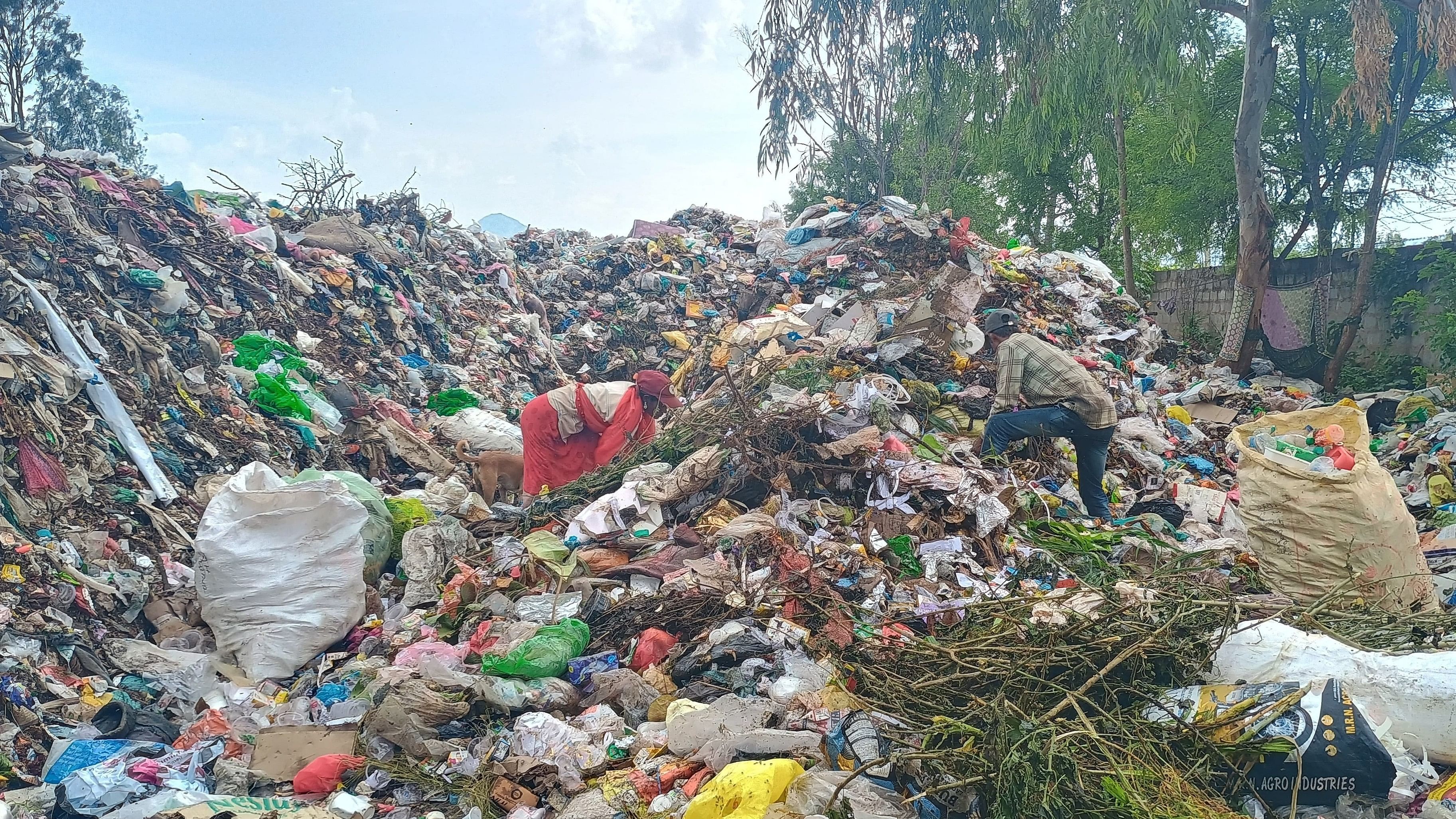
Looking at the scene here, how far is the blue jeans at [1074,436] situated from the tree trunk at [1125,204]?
24.9ft

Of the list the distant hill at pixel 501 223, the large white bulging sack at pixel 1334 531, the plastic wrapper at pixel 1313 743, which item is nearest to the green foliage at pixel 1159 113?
the large white bulging sack at pixel 1334 531

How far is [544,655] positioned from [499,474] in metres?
3.34

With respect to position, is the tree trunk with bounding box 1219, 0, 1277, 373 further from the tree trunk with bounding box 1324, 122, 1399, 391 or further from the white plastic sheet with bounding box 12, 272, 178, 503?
the white plastic sheet with bounding box 12, 272, 178, 503

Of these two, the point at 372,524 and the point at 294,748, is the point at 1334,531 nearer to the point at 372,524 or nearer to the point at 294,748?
the point at 294,748

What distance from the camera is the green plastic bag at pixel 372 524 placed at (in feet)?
14.7

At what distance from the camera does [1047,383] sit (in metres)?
4.94

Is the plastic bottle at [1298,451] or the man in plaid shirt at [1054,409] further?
the man in plaid shirt at [1054,409]

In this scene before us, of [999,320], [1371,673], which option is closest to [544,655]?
[1371,673]

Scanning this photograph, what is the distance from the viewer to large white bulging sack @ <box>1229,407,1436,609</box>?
11.7ft

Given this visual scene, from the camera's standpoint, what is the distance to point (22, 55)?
18.8 meters

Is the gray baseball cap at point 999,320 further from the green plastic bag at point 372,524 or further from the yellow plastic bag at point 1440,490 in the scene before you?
the green plastic bag at point 372,524

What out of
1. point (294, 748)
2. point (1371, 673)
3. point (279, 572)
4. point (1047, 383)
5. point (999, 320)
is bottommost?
point (294, 748)

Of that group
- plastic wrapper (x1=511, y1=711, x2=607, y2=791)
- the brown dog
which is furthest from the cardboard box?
the brown dog

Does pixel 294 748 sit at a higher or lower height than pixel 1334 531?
lower
